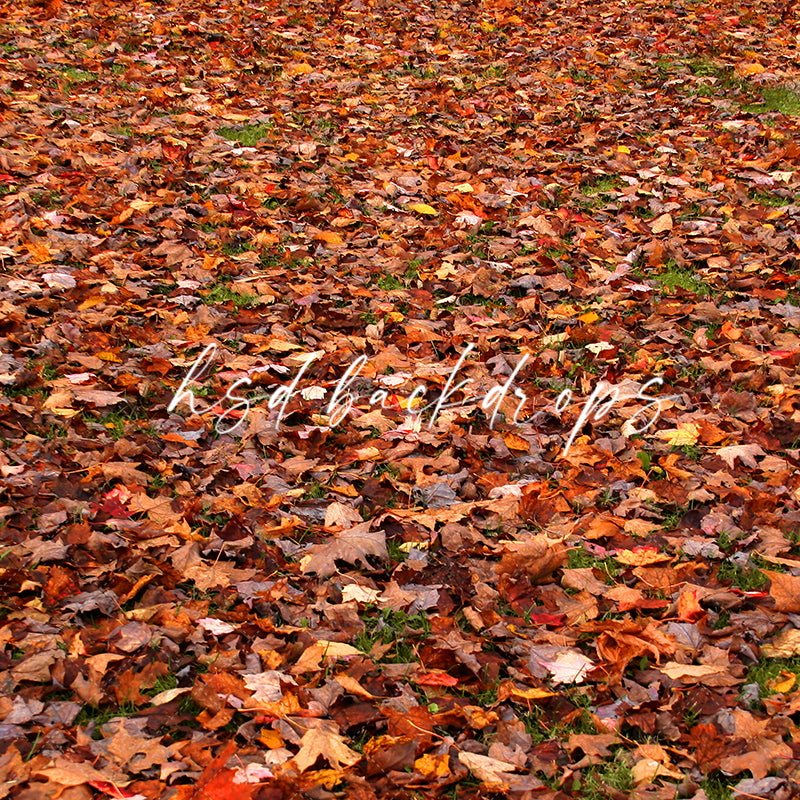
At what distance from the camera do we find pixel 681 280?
511 centimetres

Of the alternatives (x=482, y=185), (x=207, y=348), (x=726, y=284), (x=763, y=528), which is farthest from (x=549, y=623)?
(x=482, y=185)

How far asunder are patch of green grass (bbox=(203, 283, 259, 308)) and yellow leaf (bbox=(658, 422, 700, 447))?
234 cm

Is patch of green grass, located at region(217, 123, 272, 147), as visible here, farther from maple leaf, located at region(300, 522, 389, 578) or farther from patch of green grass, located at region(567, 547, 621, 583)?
patch of green grass, located at region(567, 547, 621, 583)

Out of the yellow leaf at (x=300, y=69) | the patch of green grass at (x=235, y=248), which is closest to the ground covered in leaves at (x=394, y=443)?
the patch of green grass at (x=235, y=248)

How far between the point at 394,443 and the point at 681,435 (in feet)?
4.17

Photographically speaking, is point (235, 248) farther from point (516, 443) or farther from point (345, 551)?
point (345, 551)

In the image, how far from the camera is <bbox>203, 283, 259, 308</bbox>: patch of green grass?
479 centimetres

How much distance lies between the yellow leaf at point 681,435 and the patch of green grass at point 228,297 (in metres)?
2.34

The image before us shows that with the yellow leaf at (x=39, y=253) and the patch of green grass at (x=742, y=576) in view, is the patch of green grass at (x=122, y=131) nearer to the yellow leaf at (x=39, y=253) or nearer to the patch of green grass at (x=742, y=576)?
the yellow leaf at (x=39, y=253)

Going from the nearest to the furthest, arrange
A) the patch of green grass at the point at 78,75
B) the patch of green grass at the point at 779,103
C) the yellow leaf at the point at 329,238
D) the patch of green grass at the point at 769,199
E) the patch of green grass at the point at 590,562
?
the patch of green grass at the point at 590,562
the yellow leaf at the point at 329,238
the patch of green grass at the point at 769,199
the patch of green grass at the point at 779,103
the patch of green grass at the point at 78,75

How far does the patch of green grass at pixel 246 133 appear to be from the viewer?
671 cm

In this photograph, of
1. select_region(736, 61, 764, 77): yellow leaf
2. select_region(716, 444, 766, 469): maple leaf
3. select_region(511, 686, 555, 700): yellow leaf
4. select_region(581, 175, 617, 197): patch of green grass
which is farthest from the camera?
select_region(736, 61, 764, 77): yellow leaf

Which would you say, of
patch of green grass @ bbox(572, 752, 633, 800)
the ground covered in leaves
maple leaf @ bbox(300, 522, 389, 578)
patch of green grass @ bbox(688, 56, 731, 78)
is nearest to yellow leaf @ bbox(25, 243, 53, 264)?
the ground covered in leaves

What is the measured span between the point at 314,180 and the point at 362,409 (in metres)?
2.66
